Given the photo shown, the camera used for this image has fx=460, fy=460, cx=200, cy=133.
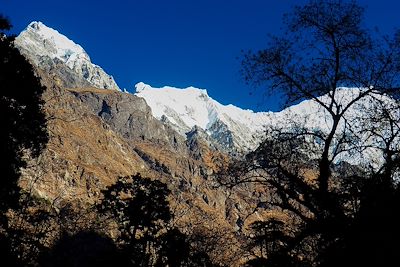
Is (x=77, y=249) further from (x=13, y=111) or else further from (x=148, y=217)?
(x=13, y=111)

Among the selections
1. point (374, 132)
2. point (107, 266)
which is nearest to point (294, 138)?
point (374, 132)

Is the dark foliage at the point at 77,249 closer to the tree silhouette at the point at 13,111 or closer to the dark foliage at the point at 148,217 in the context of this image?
the dark foliage at the point at 148,217

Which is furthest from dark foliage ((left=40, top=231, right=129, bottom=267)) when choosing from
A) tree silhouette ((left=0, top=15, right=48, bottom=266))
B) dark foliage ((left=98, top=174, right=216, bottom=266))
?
tree silhouette ((left=0, top=15, right=48, bottom=266))

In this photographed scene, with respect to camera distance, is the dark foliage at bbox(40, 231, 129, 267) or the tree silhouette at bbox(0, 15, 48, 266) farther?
the dark foliage at bbox(40, 231, 129, 267)

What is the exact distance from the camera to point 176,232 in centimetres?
4488

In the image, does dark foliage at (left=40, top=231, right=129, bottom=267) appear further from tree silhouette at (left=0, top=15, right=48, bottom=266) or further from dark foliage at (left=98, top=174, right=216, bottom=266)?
tree silhouette at (left=0, top=15, right=48, bottom=266)

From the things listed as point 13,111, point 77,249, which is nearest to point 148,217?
point 13,111

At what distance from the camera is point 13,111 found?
2517cm

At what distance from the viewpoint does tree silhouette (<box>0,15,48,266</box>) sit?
25.0 metres

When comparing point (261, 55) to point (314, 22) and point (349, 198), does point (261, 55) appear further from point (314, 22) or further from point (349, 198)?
point (349, 198)

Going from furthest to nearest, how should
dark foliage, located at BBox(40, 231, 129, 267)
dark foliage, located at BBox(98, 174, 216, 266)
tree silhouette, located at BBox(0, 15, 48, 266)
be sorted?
dark foliage, located at BBox(40, 231, 129, 267) < dark foliage, located at BBox(98, 174, 216, 266) < tree silhouette, located at BBox(0, 15, 48, 266)

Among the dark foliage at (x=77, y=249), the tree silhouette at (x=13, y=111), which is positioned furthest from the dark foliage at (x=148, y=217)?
the dark foliage at (x=77, y=249)

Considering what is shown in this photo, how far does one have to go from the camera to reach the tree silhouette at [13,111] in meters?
25.0

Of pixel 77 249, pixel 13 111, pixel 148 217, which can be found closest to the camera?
pixel 13 111
